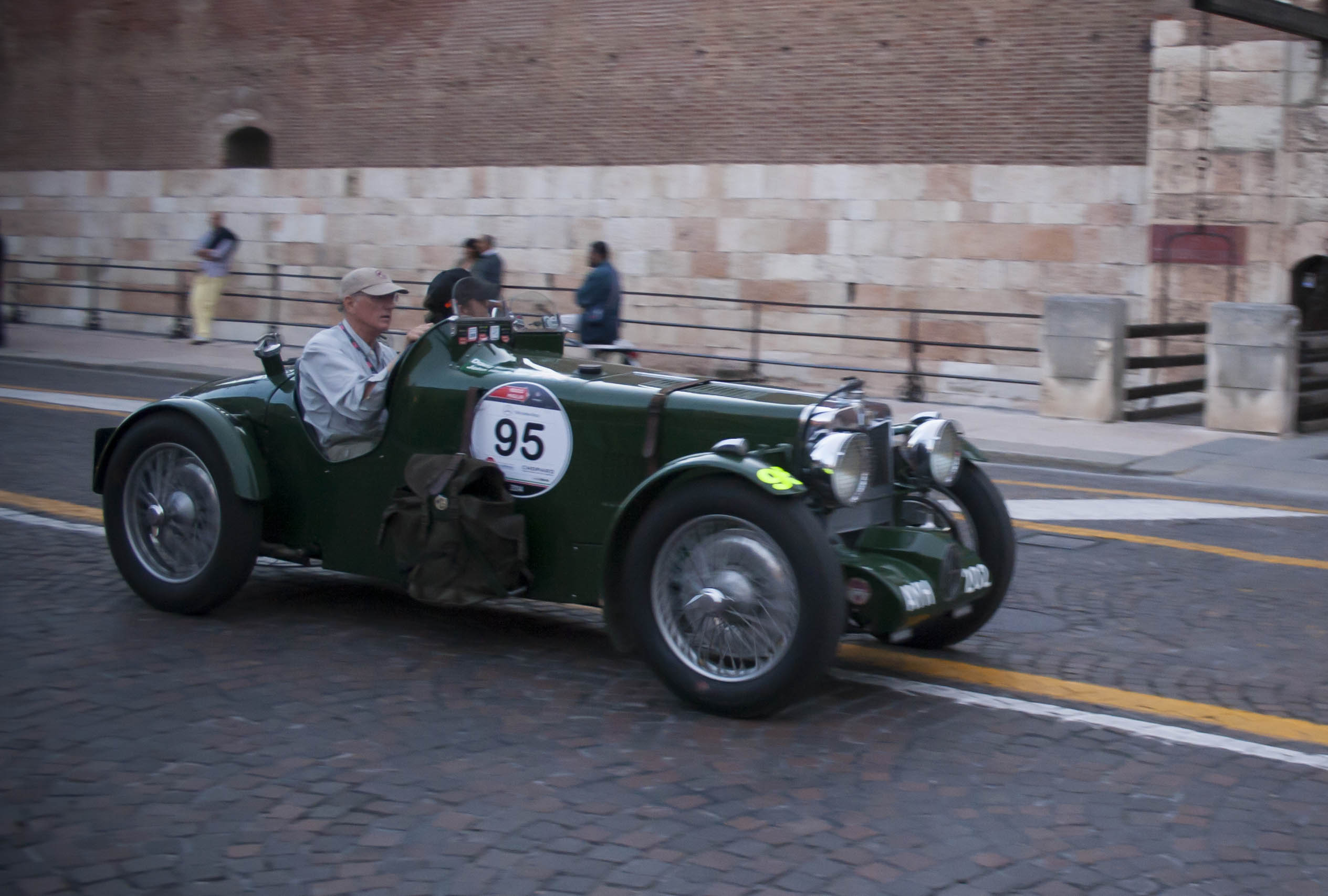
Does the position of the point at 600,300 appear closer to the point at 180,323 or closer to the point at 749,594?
the point at 180,323

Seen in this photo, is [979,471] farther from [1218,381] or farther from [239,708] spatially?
[1218,381]

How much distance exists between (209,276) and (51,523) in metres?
13.4

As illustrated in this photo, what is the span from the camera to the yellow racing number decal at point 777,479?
→ 468cm

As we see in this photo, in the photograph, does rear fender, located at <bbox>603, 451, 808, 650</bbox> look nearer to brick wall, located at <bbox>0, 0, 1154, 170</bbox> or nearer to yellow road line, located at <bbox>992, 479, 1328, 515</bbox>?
yellow road line, located at <bbox>992, 479, 1328, 515</bbox>

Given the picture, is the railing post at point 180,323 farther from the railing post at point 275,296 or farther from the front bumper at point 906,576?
the front bumper at point 906,576

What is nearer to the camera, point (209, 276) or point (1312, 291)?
point (1312, 291)

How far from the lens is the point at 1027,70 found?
18.1 m

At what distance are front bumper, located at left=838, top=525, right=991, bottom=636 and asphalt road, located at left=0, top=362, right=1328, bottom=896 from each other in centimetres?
36

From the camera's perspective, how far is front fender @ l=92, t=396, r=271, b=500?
588 cm

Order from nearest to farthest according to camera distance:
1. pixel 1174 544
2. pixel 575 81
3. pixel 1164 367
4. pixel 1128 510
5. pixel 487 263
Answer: pixel 1174 544 < pixel 1128 510 < pixel 1164 367 < pixel 487 263 < pixel 575 81

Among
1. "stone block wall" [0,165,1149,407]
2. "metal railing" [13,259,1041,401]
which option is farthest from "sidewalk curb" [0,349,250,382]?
"stone block wall" [0,165,1149,407]

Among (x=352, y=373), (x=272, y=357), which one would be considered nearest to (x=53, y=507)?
(x=272, y=357)

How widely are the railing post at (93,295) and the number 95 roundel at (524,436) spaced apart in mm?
18990

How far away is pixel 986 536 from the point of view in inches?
222
